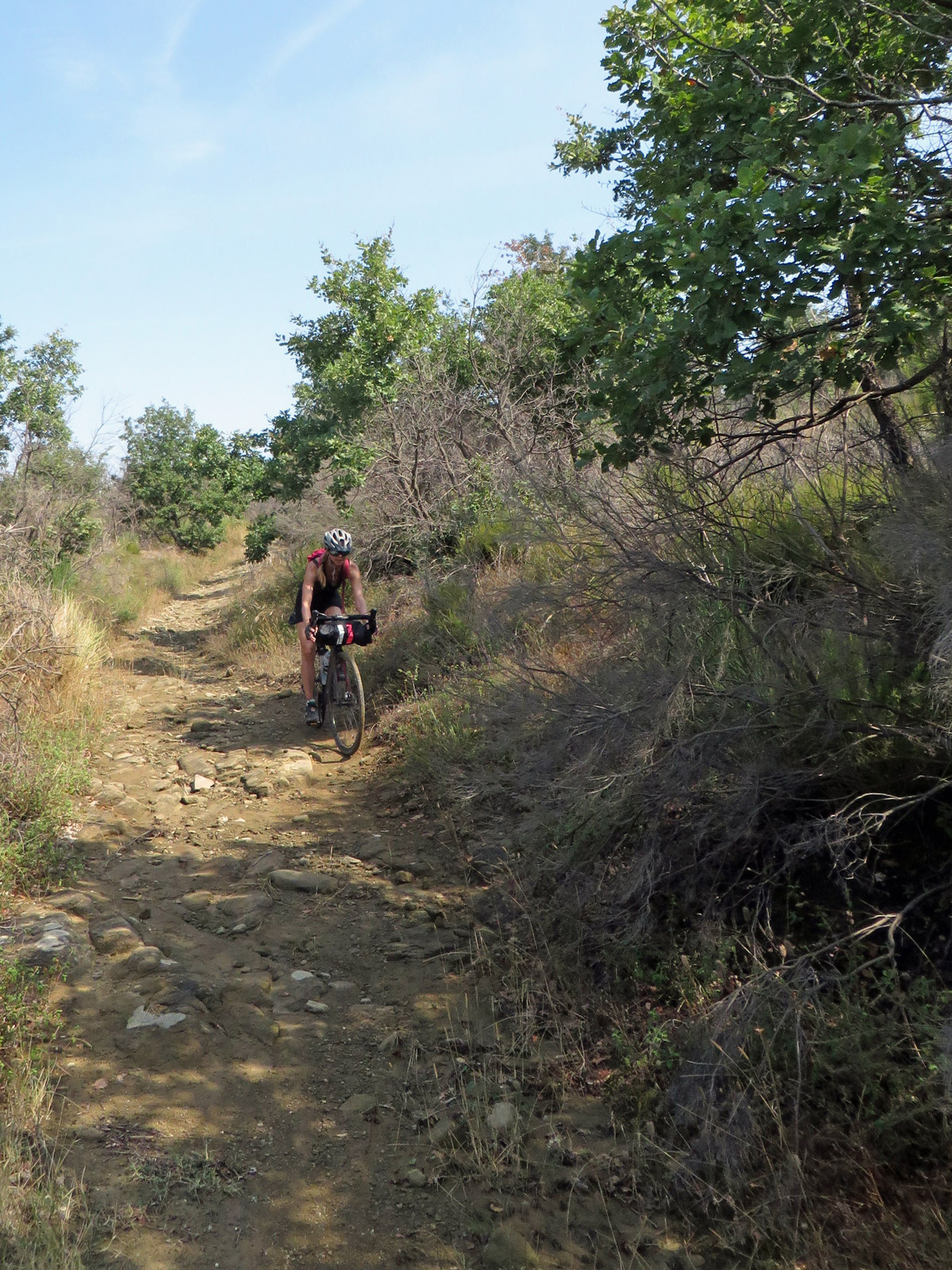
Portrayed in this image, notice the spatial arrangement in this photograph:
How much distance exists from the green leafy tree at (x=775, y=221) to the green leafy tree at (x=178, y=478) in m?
23.4

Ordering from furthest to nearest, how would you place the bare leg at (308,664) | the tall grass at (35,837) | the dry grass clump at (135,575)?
the dry grass clump at (135,575) < the bare leg at (308,664) < the tall grass at (35,837)

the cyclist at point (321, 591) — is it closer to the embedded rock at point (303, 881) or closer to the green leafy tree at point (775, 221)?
the embedded rock at point (303, 881)

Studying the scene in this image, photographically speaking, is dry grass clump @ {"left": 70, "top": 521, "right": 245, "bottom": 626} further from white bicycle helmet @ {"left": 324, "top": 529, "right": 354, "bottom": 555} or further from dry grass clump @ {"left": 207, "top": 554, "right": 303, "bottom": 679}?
white bicycle helmet @ {"left": 324, "top": 529, "right": 354, "bottom": 555}

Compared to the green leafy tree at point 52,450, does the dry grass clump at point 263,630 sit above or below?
below

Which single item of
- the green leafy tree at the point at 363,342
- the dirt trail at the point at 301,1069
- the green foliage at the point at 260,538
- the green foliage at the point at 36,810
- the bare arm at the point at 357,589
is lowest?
the dirt trail at the point at 301,1069

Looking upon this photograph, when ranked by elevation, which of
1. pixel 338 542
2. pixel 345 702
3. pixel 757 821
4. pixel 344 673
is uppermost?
pixel 338 542

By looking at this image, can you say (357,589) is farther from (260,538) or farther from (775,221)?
(260,538)

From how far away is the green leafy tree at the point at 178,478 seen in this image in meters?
27.3

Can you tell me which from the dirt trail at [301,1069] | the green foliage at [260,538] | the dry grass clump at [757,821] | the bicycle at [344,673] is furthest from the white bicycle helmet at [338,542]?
the green foliage at [260,538]

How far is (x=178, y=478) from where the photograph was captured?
27.4 m

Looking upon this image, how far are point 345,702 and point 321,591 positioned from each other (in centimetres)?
117

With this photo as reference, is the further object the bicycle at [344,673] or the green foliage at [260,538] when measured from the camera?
the green foliage at [260,538]

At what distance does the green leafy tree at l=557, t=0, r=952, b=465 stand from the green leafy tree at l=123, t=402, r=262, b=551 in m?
23.4

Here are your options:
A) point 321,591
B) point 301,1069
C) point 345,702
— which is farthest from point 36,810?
point 321,591
